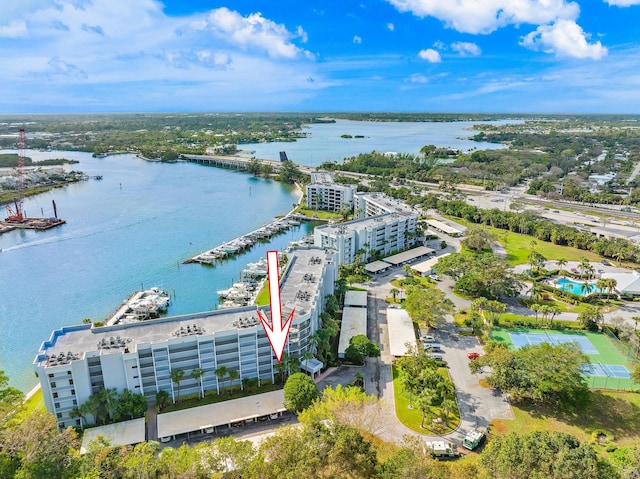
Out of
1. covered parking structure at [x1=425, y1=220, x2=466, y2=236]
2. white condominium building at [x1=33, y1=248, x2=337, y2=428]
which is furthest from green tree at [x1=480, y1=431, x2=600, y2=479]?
covered parking structure at [x1=425, y1=220, x2=466, y2=236]

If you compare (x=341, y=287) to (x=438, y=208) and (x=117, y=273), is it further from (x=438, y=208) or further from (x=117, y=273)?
(x=438, y=208)

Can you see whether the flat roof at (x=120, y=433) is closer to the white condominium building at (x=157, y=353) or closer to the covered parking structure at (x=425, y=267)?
the white condominium building at (x=157, y=353)

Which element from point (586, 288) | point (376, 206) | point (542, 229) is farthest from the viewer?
point (376, 206)

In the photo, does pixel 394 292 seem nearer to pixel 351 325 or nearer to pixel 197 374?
pixel 351 325

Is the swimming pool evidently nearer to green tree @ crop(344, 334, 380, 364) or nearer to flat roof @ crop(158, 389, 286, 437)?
green tree @ crop(344, 334, 380, 364)

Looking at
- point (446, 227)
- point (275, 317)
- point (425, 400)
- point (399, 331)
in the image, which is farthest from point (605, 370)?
point (446, 227)

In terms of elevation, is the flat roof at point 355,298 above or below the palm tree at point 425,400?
below

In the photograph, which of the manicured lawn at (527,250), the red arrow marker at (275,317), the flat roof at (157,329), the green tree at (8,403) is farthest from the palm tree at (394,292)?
the green tree at (8,403)
